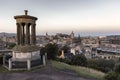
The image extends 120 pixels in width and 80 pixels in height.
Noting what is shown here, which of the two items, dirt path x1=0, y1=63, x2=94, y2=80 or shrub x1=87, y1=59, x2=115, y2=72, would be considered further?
shrub x1=87, y1=59, x2=115, y2=72

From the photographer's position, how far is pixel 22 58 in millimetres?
23828

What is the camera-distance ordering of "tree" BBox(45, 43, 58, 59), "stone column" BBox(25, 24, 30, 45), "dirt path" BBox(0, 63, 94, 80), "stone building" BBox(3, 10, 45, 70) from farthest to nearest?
"tree" BBox(45, 43, 58, 59), "stone column" BBox(25, 24, 30, 45), "stone building" BBox(3, 10, 45, 70), "dirt path" BBox(0, 63, 94, 80)

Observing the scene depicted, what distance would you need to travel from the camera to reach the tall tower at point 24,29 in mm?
24906

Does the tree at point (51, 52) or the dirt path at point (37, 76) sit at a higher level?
the tree at point (51, 52)

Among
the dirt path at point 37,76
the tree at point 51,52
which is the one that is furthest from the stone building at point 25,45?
the tree at point 51,52

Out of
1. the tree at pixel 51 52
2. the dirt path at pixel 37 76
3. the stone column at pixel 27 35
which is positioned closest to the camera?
the dirt path at pixel 37 76

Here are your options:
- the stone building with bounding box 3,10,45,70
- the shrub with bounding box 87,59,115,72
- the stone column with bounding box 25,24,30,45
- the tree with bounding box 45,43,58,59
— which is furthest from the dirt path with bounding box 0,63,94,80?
the shrub with bounding box 87,59,115,72

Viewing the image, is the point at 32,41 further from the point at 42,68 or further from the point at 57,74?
the point at 57,74

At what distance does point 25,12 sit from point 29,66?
8894mm

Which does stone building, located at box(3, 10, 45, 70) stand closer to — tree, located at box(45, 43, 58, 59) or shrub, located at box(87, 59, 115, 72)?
tree, located at box(45, 43, 58, 59)

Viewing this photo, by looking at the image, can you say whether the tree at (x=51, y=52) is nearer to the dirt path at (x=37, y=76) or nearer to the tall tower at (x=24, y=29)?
the tall tower at (x=24, y=29)

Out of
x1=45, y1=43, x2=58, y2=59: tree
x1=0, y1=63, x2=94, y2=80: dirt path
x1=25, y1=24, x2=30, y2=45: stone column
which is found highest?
x1=25, y1=24, x2=30, y2=45: stone column

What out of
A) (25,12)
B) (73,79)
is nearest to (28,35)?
(25,12)

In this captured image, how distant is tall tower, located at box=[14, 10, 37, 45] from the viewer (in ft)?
81.7
